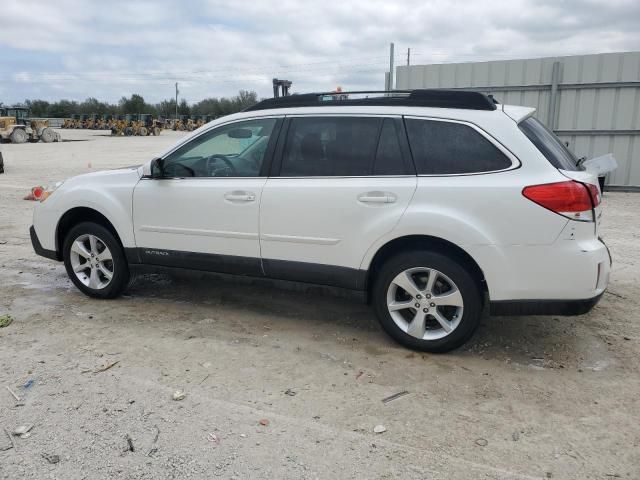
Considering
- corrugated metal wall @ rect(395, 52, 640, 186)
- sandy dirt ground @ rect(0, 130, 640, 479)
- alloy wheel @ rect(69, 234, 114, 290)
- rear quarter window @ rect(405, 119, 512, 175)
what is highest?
corrugated metal wall @ rect(395, 52, 640, 186)

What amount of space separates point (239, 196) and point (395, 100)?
1.41 m

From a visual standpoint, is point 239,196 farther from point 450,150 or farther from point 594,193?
point 594,193

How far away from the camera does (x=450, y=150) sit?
390 cm

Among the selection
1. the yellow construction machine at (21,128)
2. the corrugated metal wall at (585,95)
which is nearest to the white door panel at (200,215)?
the corrugated metal wall at (585,95)

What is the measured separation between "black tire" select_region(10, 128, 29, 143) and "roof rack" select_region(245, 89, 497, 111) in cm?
3456

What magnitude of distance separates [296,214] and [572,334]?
240 cm

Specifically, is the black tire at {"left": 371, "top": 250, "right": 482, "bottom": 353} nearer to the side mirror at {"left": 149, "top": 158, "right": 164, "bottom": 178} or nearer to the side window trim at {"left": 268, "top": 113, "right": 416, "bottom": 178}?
the side window trim at {"left": 268, "top": 113, "right": 416, "bottom": 178}

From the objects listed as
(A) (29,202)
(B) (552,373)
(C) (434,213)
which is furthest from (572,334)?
(A) (29,202)

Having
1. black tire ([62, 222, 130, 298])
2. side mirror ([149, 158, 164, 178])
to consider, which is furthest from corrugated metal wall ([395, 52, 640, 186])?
black tire ([62, 222, 130, 298])

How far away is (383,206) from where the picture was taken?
398 cm

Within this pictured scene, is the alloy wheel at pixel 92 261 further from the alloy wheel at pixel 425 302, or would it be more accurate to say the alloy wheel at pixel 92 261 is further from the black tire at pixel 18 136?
the black tire at pixel 18 136

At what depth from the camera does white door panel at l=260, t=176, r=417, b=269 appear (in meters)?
3.97

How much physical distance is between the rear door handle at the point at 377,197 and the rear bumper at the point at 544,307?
3.24ft

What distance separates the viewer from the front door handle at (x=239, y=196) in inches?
175
